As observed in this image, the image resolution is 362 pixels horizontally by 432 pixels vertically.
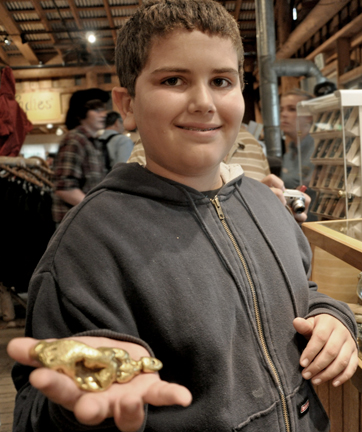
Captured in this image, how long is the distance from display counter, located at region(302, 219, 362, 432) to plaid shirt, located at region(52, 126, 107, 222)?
1.38m

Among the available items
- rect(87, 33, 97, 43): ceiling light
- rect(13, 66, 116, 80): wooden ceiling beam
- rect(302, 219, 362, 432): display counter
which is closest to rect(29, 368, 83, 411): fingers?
rect(302, 219, 362, 432): display counter

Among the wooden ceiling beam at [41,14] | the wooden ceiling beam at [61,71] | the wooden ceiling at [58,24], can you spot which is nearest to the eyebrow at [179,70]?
the wooden ceiling at [58,24]

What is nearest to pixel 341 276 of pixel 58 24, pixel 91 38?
pixel 58 24

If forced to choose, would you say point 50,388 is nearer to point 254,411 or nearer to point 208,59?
point 254,411

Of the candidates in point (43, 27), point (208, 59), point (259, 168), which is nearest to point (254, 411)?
point (208, 59)

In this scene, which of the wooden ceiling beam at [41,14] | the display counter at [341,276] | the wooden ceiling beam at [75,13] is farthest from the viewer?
the wooden ceiling beam at [75,13]

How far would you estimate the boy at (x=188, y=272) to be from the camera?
66cm

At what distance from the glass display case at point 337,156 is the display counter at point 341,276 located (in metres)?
0.29

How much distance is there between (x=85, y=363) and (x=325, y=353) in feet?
1.59

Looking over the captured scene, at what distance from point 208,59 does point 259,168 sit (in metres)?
1.02

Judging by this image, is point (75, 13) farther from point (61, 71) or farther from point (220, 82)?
point (220, 82)

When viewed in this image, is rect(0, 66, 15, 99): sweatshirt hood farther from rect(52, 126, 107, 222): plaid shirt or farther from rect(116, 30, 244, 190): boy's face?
rect(116, 30, 244, 190): boy's face

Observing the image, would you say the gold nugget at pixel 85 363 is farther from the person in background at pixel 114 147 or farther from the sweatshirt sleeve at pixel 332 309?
the person in background at pixel 114 147

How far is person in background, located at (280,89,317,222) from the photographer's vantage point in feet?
7.23
